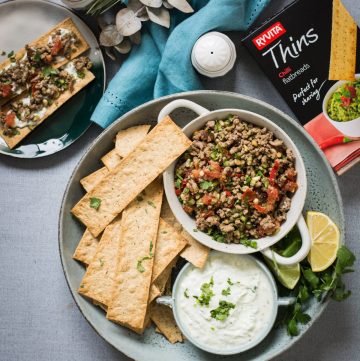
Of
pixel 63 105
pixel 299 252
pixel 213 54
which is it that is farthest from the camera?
pixel 63 105

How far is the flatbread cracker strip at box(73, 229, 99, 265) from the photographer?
2.31 m

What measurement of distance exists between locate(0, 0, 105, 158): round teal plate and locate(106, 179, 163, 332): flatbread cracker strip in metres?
0.56

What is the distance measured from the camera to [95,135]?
2496mm

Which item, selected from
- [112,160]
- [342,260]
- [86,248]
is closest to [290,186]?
[342,260]

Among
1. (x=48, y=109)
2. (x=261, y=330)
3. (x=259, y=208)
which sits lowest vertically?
(x=261, y=330)

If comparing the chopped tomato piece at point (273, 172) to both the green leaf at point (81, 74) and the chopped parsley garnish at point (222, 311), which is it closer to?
the chopped parsley garnish at point (222, 311)

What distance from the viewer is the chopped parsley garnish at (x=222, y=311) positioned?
213cm

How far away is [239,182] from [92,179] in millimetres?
670

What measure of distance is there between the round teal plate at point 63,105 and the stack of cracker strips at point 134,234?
10.7 inches

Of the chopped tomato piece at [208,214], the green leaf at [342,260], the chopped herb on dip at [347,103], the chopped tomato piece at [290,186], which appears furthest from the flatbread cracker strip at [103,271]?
the chopped herb on dip at [347,103]

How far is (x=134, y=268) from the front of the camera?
7.22 ft

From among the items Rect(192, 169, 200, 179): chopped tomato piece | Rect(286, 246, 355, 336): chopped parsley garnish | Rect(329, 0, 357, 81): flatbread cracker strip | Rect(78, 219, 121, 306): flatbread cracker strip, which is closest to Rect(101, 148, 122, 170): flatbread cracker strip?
Rect(78, 219, 121, 306): flatbread cracker strip

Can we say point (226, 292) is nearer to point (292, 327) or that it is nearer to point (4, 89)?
point (292, 327)

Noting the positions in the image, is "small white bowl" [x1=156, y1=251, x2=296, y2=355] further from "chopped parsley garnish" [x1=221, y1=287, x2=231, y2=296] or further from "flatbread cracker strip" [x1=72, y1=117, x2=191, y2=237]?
"flatbread cracker strip" [x1=72, y1=117, x2=191, y2=237]
